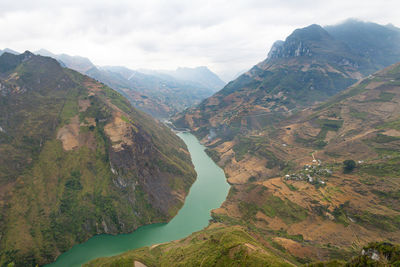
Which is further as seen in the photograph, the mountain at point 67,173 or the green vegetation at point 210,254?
the mountain at point 67,173

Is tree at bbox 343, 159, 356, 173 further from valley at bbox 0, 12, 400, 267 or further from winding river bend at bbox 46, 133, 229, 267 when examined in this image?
winding river bend at bbox 46, 133, 229, 267

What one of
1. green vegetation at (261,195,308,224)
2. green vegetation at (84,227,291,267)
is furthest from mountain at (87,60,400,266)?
green vegetation at (261,195,308,224)

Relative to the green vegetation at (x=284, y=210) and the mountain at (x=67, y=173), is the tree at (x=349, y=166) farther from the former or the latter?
the mountain at (x=67, y=173)

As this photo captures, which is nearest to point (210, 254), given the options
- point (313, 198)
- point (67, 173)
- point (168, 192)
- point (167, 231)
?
point (167, 231)

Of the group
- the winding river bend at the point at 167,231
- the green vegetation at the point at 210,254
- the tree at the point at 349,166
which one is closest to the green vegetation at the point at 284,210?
the winding river bend at the point at 167,231

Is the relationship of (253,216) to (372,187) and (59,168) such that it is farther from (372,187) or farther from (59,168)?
(59,168)

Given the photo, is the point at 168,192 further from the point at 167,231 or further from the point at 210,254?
the point at 210,254
